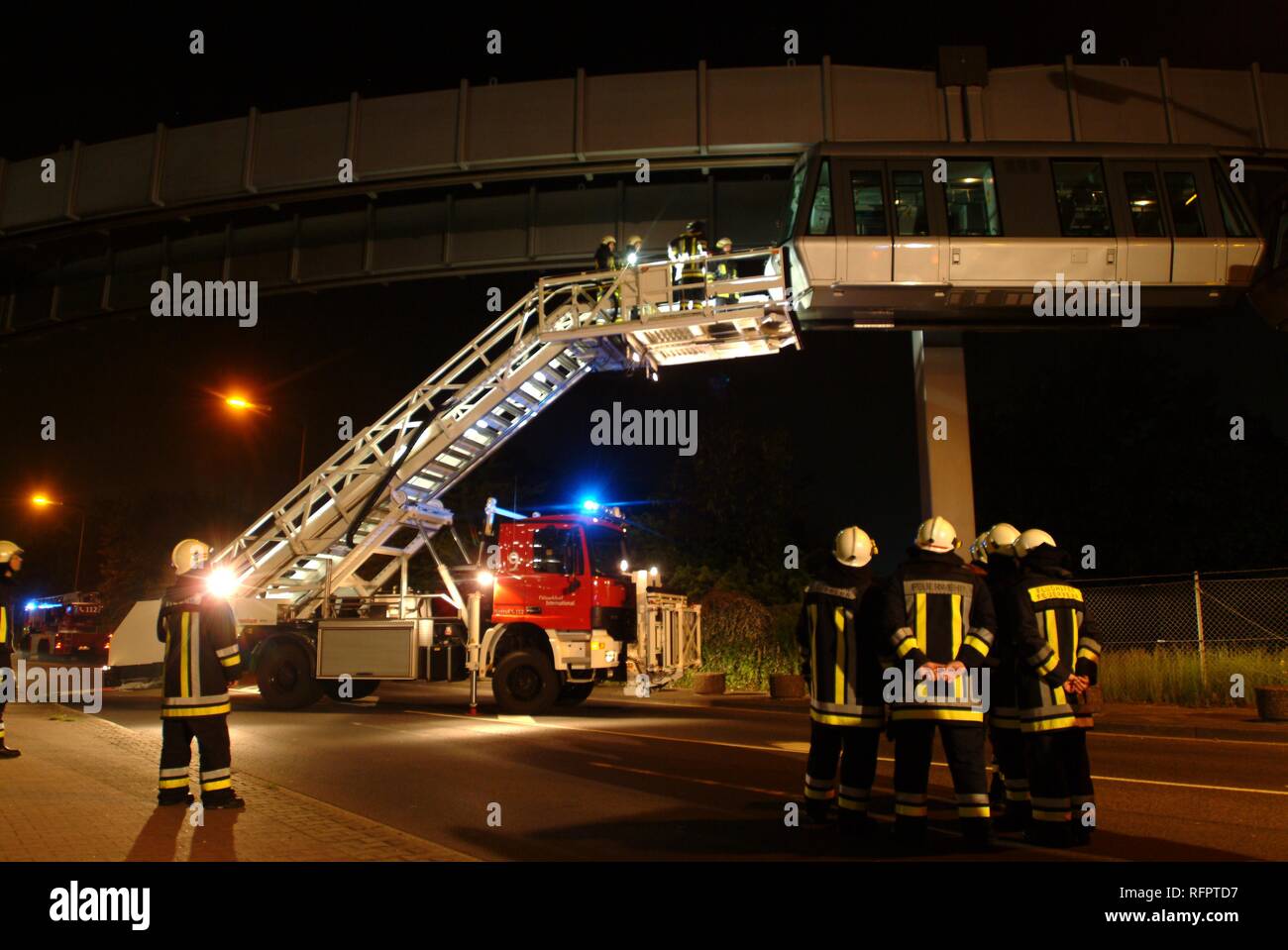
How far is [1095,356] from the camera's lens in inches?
1398

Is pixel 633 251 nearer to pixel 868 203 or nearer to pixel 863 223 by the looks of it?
pixel 863 223

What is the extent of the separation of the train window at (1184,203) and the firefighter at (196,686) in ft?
43.8

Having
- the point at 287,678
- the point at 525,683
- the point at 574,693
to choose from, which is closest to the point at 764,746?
the point at 525,683

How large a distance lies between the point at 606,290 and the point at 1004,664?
9.22 metres

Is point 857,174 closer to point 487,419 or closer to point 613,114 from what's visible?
point 613,114

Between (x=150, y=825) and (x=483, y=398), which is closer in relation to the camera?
(x=150, y=825)

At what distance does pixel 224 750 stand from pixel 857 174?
36.7ft

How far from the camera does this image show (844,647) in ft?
Answer: 19.5

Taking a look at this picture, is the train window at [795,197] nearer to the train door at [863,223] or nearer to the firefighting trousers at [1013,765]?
the train door at [863,223]

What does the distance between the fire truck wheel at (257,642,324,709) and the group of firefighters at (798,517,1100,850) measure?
413 inches

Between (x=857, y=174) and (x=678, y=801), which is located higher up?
(x=857, y=174)

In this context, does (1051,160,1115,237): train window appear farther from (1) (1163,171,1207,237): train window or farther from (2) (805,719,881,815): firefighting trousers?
(2) (805,719,881,815): firefighting trousers

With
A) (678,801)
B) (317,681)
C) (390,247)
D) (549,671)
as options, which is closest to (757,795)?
(678,801)

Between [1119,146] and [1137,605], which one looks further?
[1137,605]
